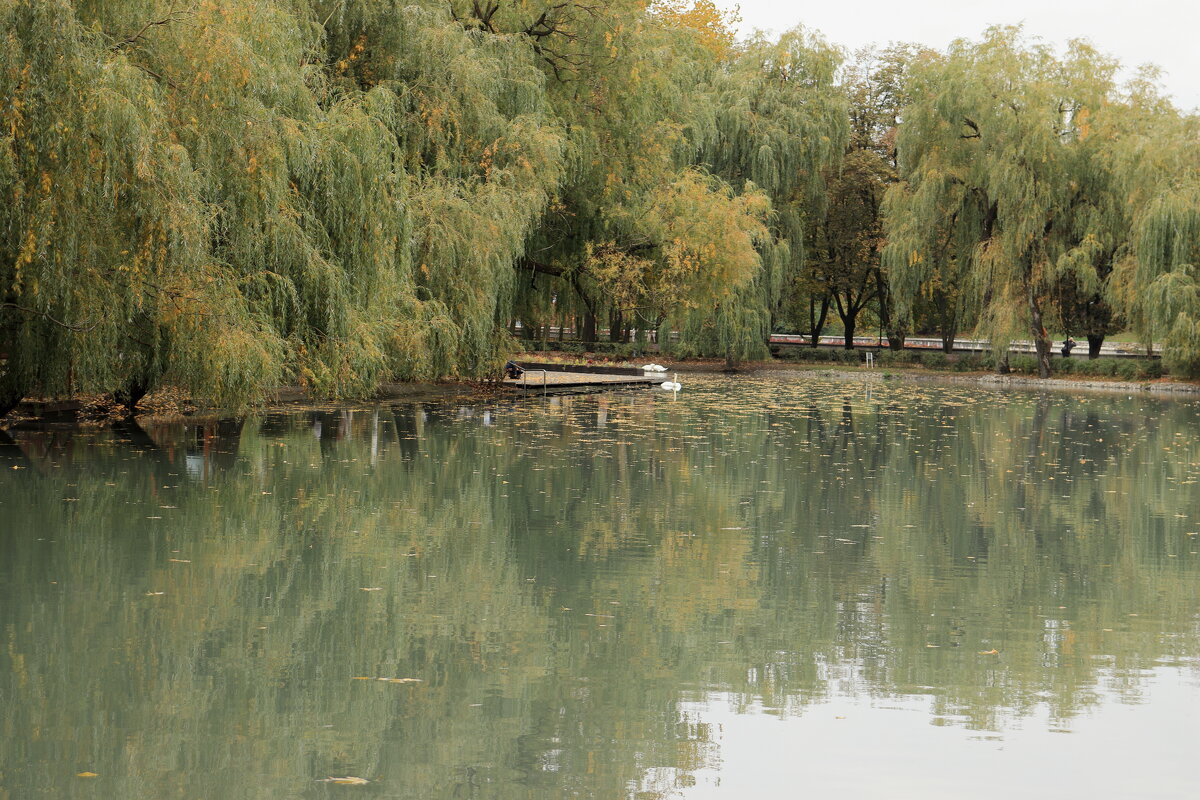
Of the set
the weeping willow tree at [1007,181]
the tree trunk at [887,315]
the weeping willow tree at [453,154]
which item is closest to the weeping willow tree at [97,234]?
the weeping willow tree at [453,154]

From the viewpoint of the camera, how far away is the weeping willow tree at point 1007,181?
127ft

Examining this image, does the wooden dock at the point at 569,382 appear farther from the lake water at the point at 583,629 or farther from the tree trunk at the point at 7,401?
the lake water at the point at 583,629

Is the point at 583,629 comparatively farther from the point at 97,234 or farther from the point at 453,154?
the point at 453,154

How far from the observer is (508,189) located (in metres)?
25.5

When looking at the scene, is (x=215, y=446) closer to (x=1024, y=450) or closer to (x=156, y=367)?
(x=156, y=367)

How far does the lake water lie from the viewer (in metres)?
5.38

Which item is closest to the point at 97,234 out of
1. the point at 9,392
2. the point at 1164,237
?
the point at 9,392

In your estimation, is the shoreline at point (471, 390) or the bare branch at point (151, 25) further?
the shoreline at point (471, 390)

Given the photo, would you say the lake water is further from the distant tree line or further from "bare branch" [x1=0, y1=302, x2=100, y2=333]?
the distant tree line

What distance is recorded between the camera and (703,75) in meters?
42.4

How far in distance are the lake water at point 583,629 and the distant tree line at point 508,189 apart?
7.51 feet

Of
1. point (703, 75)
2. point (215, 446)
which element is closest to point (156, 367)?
point (215, 446)

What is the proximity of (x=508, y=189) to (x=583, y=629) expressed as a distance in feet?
61.2

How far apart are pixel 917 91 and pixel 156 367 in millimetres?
30762
